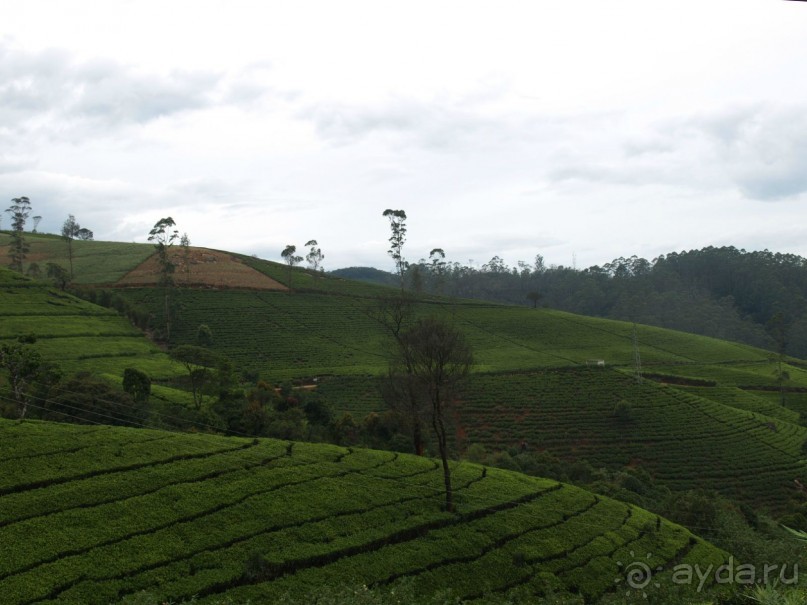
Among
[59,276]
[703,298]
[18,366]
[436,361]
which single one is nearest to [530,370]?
[436,361]

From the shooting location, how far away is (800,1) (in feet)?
15.9

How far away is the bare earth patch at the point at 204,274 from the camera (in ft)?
335

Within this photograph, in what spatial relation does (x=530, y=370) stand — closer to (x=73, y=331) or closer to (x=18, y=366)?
(x=73, y=331)

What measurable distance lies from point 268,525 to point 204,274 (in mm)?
89491

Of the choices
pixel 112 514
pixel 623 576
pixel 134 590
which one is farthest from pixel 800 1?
pixel 623 576

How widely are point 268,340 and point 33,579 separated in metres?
64.6

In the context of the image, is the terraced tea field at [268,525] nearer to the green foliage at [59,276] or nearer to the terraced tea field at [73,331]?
the terraced tea field at [73,331]

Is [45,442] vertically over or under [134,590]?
over

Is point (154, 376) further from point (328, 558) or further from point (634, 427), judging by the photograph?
point (634, 427)

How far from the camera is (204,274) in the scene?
357 ft

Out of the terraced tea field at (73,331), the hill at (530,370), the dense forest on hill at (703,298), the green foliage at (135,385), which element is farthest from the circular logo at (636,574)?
the dense forest on hill at (703,298)

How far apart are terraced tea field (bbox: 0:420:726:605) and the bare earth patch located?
73.6 meters

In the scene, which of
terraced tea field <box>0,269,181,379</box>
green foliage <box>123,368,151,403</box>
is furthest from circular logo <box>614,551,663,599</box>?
terraced tea field <box>0,269,181,379</box>

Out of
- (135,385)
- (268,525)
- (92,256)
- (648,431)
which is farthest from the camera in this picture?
(92,256)
